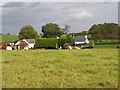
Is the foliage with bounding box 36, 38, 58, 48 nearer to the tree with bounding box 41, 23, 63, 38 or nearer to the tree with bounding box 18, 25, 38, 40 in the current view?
the tree with bounding box 41, 23, 63, 38

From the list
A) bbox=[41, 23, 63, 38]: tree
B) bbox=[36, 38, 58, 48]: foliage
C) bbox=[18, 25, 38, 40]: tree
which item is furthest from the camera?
bbox=[18, 25, 38, 40]: tree

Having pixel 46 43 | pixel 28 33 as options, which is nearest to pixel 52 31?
pixel 28 33

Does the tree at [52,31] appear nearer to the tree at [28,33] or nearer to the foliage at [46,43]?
the tree at [28,33]

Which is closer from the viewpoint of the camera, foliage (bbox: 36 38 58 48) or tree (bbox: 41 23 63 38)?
foliage (bbox: 36 38 58 48)

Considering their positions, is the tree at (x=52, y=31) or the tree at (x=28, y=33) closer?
the tree at (x=52, y=31)

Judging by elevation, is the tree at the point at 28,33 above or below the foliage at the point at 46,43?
above

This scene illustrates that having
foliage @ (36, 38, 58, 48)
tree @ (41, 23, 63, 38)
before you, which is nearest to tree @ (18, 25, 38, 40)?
tree @ (41, 23, 63, 38)

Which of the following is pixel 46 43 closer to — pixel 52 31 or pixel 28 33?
pixel 52 31

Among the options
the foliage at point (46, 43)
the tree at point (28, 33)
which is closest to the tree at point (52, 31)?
the tree at point (28, 33)

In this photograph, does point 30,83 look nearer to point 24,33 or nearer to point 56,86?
point 56,86

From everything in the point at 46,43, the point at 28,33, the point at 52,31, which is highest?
the point at 52,31

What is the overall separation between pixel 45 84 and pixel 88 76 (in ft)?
4.74

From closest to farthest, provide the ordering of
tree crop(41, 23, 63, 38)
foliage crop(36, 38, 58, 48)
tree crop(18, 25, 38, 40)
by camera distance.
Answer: foliage crop(36, 38, 58, 48) < tree crop(41, 23, 63, 38) < tree crop(18, 25, 38, 40)

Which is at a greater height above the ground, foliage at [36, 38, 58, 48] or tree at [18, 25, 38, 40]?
tree at [18, 25, 38, 40]
